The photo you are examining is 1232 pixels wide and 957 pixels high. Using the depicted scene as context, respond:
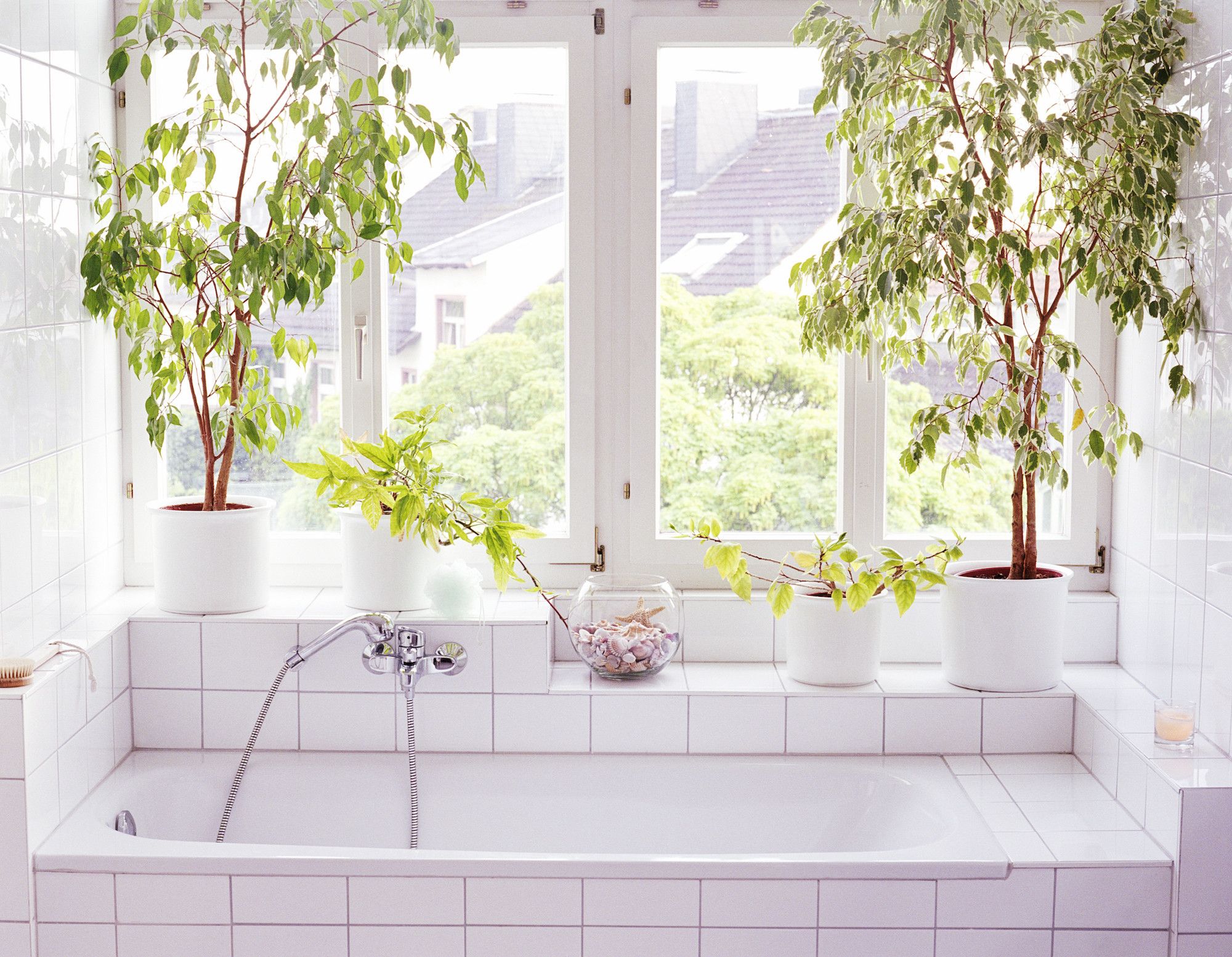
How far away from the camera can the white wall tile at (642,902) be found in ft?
6.54

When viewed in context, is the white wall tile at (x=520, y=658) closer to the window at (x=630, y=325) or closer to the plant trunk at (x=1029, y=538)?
the window at (x=630, y=325)

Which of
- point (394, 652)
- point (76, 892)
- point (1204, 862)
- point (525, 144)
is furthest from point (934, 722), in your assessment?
point (76, 892)

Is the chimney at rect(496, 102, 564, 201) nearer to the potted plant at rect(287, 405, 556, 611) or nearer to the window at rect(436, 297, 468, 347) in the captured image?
the window at rect(436, 297, 468, 347)

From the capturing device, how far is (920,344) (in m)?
2.34

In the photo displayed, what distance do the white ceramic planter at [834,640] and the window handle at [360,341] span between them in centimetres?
107

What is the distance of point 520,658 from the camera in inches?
96.1

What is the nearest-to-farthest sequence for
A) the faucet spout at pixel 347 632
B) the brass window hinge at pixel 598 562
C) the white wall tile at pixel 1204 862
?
the white wall tile at pixel 1204 862 → the faucet spout at pixel 347 632 → the brass window hinge at pixel 598 562

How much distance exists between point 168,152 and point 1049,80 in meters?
1.65

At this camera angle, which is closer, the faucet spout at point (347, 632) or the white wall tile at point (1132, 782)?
the white wall tile at point (1132, 782)

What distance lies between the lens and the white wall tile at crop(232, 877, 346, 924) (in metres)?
2.01

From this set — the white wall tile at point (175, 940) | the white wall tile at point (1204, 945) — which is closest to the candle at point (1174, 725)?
the white wall tile at point (1204, 945)

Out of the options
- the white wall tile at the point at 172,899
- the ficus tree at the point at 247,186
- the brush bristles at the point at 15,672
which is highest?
the ficus tree at the point at 247,186

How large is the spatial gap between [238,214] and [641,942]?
4.86 ft

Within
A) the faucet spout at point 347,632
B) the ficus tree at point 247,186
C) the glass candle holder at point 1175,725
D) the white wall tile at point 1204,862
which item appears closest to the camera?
the white wall tile at point 1204,862
